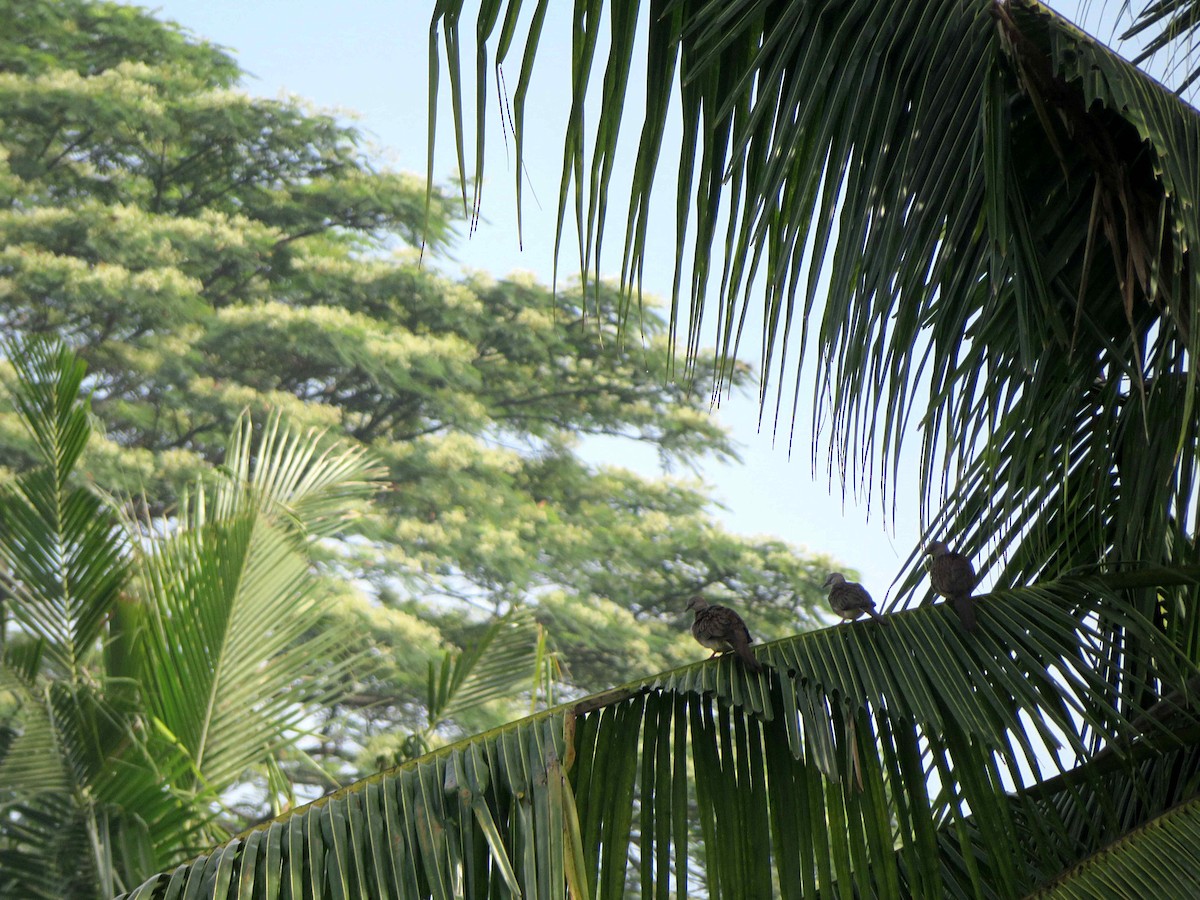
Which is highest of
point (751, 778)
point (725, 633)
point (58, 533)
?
point (58, 533)

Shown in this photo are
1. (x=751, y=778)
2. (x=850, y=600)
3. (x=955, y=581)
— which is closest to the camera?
(x=751, y=778)

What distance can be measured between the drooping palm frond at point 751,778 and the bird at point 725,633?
0.02 metres

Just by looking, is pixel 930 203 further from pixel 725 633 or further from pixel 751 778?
pixel 751 778

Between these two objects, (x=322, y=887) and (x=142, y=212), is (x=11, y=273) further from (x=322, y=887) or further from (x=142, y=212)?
(x=322, y=887)

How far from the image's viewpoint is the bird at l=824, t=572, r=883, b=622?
1649 millimetres

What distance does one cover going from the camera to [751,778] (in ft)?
4.57

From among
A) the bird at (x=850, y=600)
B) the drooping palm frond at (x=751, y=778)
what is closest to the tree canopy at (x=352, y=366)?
the bird at (x=850, y=600)

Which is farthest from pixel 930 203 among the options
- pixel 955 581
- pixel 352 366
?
pixel 352 366

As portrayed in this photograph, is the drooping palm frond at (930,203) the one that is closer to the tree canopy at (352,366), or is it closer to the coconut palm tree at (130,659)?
the coconut palm tree at (130,659)

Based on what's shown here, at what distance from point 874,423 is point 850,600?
247 mm

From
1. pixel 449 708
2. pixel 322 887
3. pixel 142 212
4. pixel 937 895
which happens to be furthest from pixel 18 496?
pixel 142 212

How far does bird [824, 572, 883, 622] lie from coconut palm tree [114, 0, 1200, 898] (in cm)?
14

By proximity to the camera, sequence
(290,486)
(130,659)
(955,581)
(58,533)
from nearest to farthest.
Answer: (955,581), (58,533), (130,659), (290,486)

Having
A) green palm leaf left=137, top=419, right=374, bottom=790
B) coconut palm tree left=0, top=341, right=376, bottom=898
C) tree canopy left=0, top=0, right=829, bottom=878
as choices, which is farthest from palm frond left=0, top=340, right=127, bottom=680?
tree canopy left=0, top=0, right=829, bottom=878
